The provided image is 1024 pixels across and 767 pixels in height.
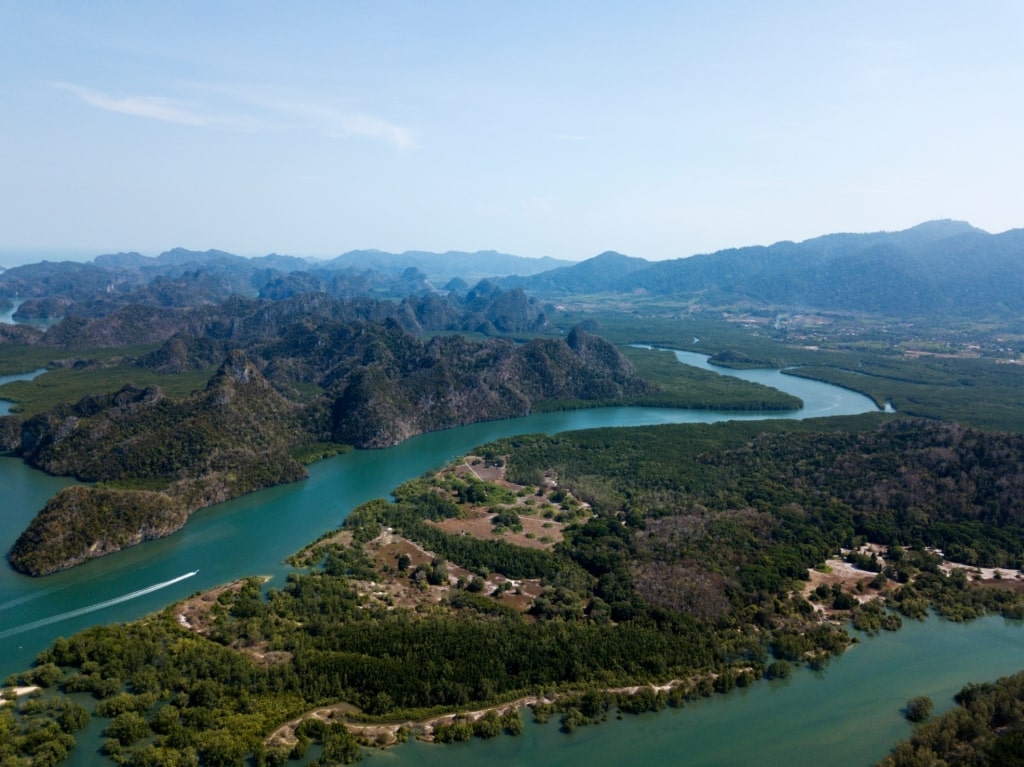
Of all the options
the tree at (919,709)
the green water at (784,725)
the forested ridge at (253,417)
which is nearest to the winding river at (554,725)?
the green water at (784,725)

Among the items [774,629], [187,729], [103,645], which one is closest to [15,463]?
[103,645]

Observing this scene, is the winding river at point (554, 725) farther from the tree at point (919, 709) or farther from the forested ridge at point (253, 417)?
the forested ridge at point (253, 417)

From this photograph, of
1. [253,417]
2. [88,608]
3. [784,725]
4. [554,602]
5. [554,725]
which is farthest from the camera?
[253,417]

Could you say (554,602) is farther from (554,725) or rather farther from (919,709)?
(919,709)

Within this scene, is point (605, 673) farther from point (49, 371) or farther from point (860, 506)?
point (49, 371)

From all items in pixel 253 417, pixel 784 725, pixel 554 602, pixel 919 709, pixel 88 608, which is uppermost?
pixel 253 417

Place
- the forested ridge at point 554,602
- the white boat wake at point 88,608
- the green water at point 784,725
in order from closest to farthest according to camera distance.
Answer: the green water at point 784,725
the forested ridge at point 554,602
the white boat wake at point 88,608

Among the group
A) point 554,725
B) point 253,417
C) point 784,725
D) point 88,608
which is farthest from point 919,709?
point 253,417
